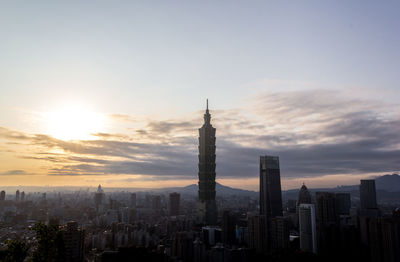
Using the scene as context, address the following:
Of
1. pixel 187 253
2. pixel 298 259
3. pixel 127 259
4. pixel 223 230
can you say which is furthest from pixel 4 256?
pixel 223 230

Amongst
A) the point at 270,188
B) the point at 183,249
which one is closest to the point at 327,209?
the point at 270,188

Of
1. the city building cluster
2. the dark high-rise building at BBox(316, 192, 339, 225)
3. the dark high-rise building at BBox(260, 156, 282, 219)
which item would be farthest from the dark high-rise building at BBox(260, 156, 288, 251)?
the dark high-rise building at BBox(316, 192, 339, 225)

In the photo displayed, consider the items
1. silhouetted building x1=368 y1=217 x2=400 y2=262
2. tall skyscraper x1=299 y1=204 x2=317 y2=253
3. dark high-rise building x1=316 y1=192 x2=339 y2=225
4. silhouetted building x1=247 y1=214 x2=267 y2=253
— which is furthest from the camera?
dark high-rise building x1=316 y1=192 x2=339 y2=225

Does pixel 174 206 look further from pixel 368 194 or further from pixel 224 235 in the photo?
pixel 368 194

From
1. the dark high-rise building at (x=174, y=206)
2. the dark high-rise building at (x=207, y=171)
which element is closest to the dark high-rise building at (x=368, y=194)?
the dark high-rise building at (x=207, y=171)

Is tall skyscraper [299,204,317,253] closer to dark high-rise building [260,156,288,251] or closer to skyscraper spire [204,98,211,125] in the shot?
dark high-rise building [260,156,288,251]

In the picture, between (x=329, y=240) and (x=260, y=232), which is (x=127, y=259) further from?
(x=329, y=240)
